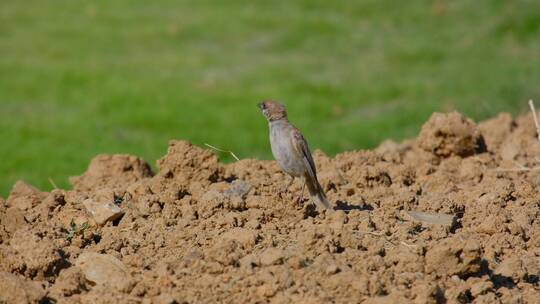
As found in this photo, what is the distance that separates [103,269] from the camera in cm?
549

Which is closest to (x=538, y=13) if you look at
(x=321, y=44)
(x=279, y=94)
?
(x=321, y=44)

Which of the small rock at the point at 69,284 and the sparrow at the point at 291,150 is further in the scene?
the sparrow at the point at 291,150

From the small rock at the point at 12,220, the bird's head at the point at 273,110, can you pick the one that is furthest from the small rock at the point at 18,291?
the bird's head at the point at 273,110

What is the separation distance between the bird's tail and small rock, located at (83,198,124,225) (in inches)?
47.2

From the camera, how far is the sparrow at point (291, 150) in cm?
657

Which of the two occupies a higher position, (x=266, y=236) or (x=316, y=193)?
(x=316, y=193)

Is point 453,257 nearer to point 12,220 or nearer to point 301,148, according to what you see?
point 301,148

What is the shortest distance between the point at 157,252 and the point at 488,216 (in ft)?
7.26

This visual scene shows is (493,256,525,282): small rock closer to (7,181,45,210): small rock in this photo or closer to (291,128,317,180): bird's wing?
(291,128,317,180): bird's wing

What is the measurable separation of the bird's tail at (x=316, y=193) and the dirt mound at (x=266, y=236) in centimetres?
16

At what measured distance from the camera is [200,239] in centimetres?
585

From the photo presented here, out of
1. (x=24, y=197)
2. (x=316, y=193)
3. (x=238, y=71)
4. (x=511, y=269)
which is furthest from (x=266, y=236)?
(x=238, y=71)

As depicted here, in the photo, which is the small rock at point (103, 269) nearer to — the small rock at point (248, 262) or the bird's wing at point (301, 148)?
the small rock at point (248, 262)

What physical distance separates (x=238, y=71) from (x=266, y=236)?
47.0 feet
